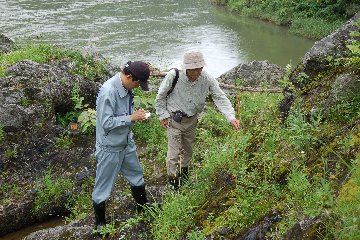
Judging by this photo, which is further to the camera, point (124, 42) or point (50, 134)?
point (124, 42)

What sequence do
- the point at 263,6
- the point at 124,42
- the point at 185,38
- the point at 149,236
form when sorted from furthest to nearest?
1. the point at 263,6
2. the point at 185,38
3. the point at 124,42
4. the point at 149,236

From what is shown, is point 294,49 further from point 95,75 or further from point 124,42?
point 95,75

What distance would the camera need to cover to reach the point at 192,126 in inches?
231

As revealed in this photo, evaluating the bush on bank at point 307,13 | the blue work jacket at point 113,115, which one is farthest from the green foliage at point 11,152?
the bush on bank at point 307,13

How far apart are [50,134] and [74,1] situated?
25629mm

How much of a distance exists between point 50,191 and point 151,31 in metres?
18.2

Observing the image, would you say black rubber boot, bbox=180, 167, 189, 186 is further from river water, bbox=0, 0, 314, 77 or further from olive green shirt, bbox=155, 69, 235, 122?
river water, bbox=0, 0, 314, 77

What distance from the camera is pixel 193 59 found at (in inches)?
198

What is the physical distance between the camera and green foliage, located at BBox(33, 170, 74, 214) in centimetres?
677

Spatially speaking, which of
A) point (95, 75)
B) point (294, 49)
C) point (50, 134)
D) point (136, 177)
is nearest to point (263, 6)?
point (294, 49)

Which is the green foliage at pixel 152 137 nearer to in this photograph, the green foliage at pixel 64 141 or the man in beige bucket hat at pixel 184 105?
the green foliage at pixel 64 141

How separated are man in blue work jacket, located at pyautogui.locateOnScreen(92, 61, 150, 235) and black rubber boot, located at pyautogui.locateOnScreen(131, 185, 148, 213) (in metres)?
0.02

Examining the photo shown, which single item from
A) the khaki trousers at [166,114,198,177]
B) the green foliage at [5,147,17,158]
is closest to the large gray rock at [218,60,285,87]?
the khaki trousers at [166,114,198,177]

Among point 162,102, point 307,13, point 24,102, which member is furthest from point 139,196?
point 307,13
